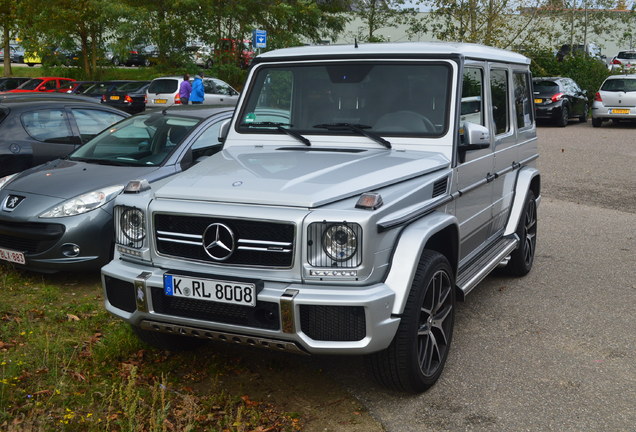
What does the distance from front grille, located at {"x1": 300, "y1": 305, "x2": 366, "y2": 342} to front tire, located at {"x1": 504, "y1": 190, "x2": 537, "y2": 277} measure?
131 inches

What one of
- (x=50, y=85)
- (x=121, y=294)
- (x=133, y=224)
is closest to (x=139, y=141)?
(x=133, y=224)

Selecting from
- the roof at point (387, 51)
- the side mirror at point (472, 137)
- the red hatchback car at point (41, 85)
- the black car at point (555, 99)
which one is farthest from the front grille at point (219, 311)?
the red hatchback car at point (41, 85)

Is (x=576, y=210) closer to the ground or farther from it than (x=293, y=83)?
closer to the ground

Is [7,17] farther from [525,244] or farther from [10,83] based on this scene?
[525,244]

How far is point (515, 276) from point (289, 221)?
3.92 metres

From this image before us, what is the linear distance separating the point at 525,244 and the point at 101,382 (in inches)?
163

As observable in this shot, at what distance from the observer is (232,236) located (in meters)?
3.95

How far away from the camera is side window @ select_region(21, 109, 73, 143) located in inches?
337

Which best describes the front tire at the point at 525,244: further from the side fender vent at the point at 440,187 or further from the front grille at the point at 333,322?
the front grille at the point at 333,322

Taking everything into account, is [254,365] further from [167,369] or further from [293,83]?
[293,83]

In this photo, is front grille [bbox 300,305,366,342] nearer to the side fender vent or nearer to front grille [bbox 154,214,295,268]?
front grille [bbox 154,214,295,268]

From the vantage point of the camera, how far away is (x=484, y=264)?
5.66 metres


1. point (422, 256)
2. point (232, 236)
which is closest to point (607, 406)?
point (422, 256)

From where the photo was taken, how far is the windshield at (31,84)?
27078mm
